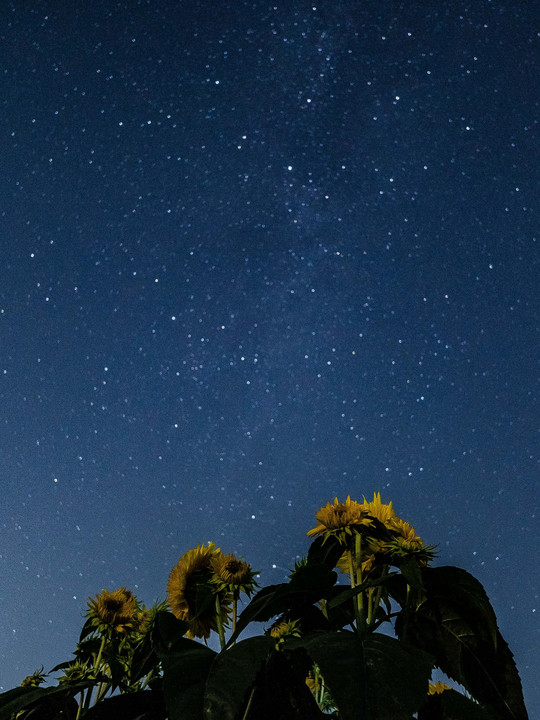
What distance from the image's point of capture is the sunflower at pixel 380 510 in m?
1.60

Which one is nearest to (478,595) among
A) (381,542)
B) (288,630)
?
(381,542)

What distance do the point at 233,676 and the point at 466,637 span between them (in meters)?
0.61

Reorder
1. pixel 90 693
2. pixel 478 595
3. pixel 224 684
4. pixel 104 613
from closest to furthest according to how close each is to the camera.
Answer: pixel 224 684
pixel 478 595
pixel 90 693
pixel 104 613

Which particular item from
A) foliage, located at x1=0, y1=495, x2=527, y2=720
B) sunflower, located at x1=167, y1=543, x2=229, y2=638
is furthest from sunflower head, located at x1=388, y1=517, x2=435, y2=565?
sunflower, located at x1=167, y1=543, x2=229, y2=638

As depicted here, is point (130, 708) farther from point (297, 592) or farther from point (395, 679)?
point (395, 679)

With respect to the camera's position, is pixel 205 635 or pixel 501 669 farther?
pixel 205 635

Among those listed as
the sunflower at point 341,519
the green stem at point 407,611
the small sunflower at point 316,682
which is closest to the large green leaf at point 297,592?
the green stem at point 407,611

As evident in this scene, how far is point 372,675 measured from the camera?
2.86 feet

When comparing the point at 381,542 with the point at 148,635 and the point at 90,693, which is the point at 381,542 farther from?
the point at 90,693

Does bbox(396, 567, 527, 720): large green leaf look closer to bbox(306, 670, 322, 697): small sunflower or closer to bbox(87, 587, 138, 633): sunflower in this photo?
bbox(306, 670, 322, 697): small sunflower

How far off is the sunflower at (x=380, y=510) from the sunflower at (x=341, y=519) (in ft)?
0.17

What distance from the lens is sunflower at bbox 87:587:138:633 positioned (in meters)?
1.70

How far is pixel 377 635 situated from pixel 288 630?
0.36 metres

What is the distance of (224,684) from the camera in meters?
0.91
